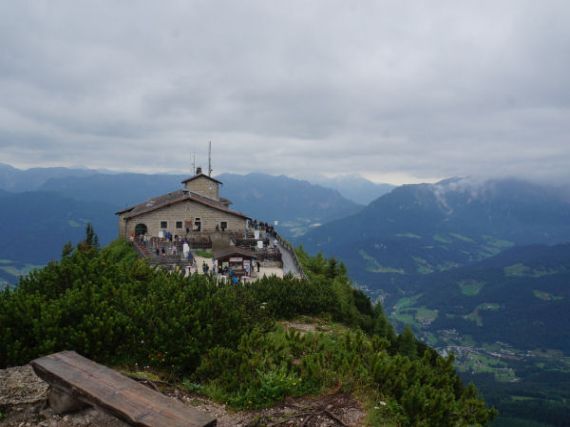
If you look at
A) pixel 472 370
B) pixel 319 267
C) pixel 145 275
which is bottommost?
pixel 472 370

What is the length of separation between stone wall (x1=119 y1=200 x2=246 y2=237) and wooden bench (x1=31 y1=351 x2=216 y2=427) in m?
35.4

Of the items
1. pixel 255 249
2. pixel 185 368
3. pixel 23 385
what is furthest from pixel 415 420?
pixel 255 249

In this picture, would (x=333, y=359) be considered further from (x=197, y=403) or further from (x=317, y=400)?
(x=197, y=403)

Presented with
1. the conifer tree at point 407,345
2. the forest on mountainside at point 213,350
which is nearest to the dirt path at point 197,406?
the forest on mountainside at point 213,350

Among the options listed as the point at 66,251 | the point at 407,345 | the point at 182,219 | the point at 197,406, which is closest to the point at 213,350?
the point at 197,406

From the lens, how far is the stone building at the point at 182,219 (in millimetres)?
41344

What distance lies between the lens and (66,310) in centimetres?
935

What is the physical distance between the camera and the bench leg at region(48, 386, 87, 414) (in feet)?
21.3

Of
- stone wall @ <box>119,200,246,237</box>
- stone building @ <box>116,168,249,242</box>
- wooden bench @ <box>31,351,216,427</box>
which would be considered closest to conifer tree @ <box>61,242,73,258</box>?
wooden bench @ <box>31,351,216,427</box>

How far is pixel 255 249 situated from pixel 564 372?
156033mm

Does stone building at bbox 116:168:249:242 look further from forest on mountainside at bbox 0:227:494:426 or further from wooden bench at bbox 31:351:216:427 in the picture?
wooden bench at bbox 31:351:216:427

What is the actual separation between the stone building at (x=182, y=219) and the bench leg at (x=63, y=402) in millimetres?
34590

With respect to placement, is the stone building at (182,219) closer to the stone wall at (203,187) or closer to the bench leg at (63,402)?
the stone wall at (203,187)

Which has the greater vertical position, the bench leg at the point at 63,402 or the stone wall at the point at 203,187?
the stone wall at the point at 203,187
